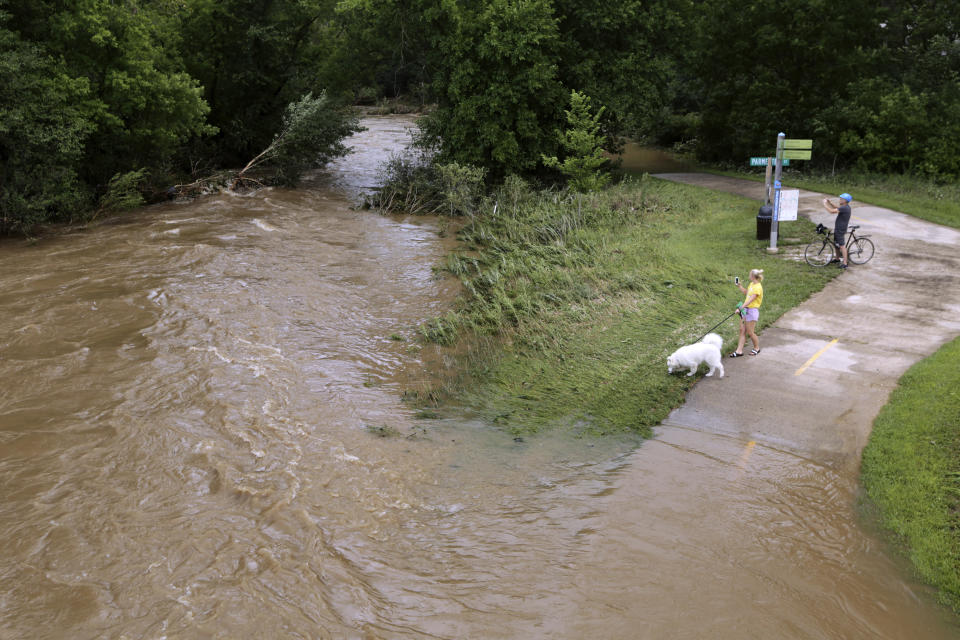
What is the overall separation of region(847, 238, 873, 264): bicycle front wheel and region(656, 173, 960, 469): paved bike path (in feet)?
0.66

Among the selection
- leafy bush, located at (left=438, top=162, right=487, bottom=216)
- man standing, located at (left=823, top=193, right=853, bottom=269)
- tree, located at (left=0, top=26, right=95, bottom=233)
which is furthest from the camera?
leafy bush, located at (left=438, top=162, right=487, bottom=216)

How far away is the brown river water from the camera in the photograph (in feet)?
20.3

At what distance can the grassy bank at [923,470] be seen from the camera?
6.73 meters

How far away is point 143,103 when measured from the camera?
22281 millimetres

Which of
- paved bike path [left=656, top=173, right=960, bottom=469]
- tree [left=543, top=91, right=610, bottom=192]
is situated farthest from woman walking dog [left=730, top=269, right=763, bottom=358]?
tree [left=543, top=91, right=610, bottom=192]

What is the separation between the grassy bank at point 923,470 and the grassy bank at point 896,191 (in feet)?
37.8

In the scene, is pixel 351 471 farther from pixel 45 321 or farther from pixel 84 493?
pixel 45 321

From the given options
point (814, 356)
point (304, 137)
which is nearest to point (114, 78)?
point (304, 137)

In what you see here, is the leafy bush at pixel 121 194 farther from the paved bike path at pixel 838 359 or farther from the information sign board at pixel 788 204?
the information sign board at pixel 788 204

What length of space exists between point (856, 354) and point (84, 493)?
35.8 ft

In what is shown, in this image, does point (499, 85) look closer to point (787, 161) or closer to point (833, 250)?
point (787, 161)

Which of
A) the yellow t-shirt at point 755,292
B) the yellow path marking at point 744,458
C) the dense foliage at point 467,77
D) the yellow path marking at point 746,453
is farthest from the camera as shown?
the dense foliage at point 467,77

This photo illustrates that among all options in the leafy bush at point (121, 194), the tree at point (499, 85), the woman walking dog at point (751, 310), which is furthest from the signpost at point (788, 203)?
the leafy bush at point (121, 194)

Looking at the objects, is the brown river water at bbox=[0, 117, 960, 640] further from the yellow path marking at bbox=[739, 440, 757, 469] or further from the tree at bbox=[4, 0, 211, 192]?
the tree at bbox=[4, 0, 211, 192]
